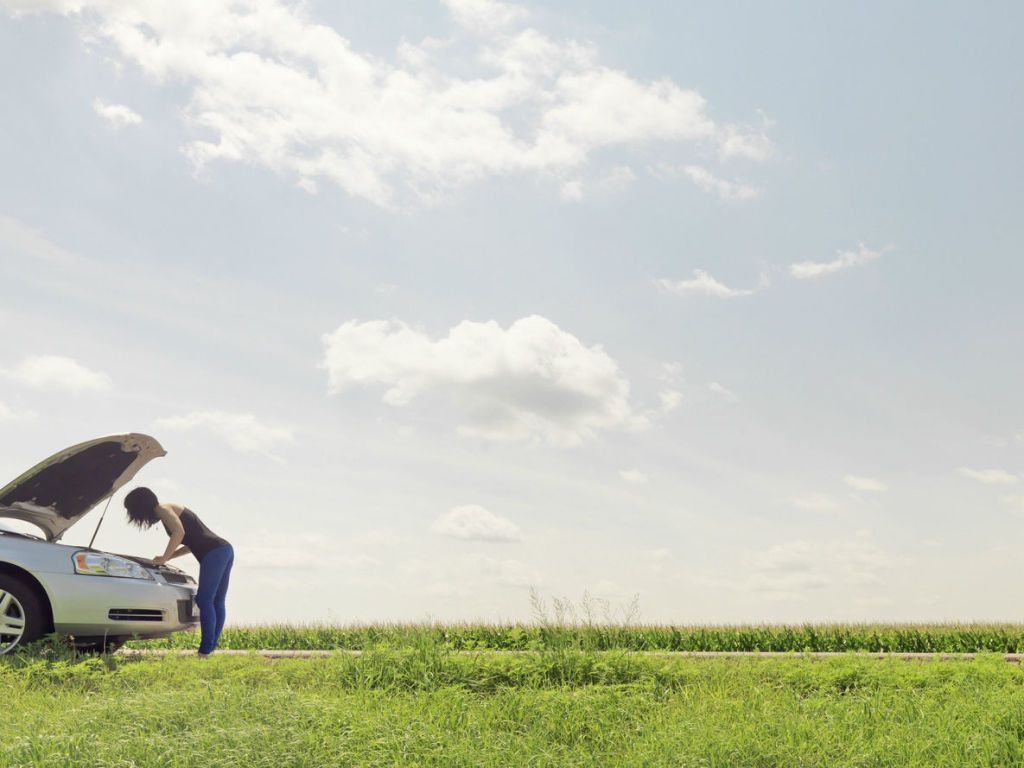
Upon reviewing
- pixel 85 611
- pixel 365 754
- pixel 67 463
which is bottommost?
pixel 365 754

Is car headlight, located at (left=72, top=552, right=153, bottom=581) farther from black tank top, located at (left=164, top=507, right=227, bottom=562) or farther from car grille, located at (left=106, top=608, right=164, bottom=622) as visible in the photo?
black tank top, located at (left=164, top=507, right=227, bottom=562)

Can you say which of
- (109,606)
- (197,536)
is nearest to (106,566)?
(109,606)

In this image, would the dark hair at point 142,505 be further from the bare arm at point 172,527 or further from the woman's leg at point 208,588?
the woman's leg at point 208,588

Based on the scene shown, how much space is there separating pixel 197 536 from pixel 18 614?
2.04 m

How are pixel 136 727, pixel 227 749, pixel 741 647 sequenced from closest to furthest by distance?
pixel 227 749
pixel 136 727
pixel 741 647

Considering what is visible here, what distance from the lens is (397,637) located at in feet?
32.7

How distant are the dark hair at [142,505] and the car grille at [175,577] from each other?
65 cm

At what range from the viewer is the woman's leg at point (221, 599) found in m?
11.7

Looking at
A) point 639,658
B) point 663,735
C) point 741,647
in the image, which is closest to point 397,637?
point 639,658

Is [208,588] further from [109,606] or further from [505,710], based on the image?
[505,710]

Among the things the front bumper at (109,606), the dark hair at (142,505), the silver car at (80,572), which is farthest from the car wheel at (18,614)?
the dark hair at (142,505)

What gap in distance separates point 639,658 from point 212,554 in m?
5.35

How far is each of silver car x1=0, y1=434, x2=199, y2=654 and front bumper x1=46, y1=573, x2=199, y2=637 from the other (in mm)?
11

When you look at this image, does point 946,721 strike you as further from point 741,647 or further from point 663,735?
point 741,647
